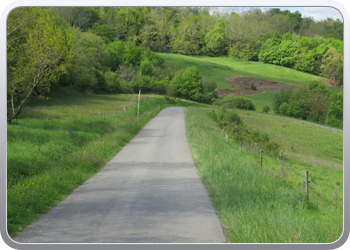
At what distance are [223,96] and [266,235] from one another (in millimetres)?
35539

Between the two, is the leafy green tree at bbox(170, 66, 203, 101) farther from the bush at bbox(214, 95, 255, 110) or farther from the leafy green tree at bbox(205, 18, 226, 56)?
the leafy green tree at bbox(205, 18, 226, 56)

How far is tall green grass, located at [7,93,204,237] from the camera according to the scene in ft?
28.0

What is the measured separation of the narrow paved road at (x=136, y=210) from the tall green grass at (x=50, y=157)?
0.42 m

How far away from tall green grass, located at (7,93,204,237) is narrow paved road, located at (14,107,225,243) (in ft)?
1.38

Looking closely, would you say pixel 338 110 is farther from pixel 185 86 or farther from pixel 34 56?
pixel 185 86

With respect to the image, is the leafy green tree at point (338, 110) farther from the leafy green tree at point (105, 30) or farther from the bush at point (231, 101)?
the bush at point (231, 101)

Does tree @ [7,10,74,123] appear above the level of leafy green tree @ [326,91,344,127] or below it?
above

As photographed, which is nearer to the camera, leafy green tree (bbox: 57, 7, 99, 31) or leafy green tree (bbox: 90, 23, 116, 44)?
leafy green tree (bbox: 57, 7, 99, 31)

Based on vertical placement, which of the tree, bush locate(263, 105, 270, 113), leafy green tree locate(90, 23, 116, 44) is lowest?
bush locate(263, 105, 270, 113)

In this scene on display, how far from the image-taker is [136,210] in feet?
27.2

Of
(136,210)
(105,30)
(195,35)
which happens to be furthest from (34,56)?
(136,210)

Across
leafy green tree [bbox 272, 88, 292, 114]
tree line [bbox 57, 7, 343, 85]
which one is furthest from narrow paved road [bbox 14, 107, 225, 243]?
leafy green tree [bbox 272, 88, 292, 114]

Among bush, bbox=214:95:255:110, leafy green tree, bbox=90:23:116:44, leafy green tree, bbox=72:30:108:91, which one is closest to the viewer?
leafy green tree, bbox=90:23:116:44

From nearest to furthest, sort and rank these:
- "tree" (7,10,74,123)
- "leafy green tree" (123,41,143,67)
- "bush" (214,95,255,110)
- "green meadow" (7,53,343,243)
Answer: "green meadow" (7,53,343,243), "tree" (7,10,74,123), "leafy green tree" (123,41,143,67), "bush" (214,95,255,110)
